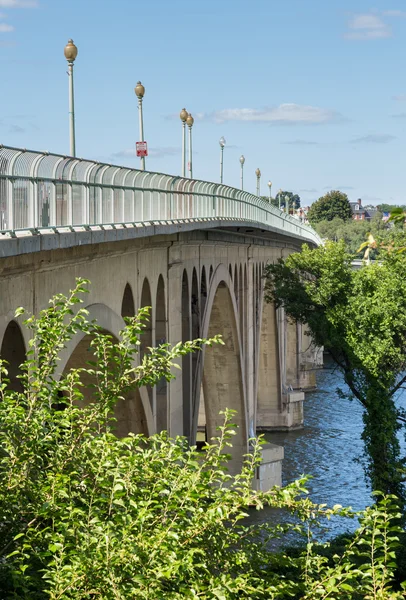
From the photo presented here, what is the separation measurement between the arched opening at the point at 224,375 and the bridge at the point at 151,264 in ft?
0.20

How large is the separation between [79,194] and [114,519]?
29.7 feet

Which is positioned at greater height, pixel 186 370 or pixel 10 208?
pixel 10 208

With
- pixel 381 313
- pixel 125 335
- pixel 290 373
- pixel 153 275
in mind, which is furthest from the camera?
pixel 290 373

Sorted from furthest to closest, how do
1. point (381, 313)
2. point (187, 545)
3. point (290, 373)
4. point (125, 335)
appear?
point (290, 373), point (381, 313), point (125, 335), point (187, 545)

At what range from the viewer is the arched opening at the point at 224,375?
1844 inches

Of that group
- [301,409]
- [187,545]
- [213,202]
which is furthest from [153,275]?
[301,409]

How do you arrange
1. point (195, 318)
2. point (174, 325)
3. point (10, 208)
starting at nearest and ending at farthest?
point (10, 208)
point (174, 325)
point (195, 318)

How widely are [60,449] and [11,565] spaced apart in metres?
1.52

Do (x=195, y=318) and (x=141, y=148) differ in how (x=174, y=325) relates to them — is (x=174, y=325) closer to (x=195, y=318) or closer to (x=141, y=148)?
(x=141, y=148)

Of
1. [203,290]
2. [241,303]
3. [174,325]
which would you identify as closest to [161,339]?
[174,325]

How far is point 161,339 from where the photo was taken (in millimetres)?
29562

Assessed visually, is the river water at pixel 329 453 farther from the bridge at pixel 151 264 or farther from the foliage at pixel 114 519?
the foliage at pixel 114 519

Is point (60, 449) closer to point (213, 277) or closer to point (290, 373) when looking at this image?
point (213, 277)

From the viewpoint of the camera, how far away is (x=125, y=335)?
37.3ft
